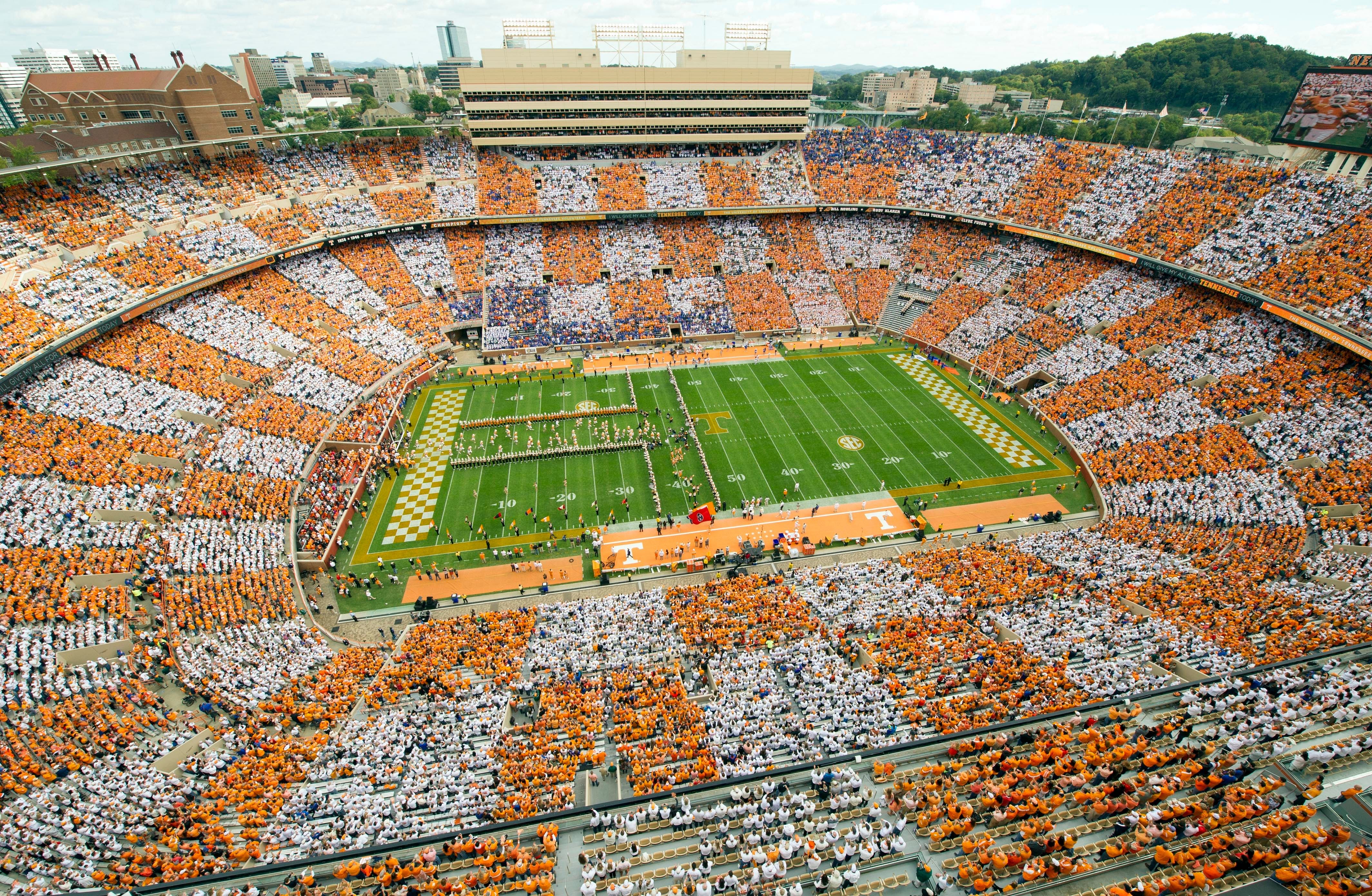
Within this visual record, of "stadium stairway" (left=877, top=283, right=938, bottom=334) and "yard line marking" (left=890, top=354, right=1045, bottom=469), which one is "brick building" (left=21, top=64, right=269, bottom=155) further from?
"yard line marking" (left=890, top=354, right=1045, bottom=469)

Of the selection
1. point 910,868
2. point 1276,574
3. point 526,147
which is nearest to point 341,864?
point 910,868

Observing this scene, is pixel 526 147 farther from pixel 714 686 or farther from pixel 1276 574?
pixel 1276 574

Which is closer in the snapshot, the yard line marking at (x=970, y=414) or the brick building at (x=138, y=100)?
the yard line marking at (x=970, y=414)

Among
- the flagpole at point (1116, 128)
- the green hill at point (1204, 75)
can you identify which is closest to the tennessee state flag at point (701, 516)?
the flagpole at point (1116, 128)

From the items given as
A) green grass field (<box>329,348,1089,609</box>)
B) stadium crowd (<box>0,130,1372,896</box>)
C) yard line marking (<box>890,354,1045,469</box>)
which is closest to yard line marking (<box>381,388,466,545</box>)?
green grass field (<box>329,348,1089,609</box>)

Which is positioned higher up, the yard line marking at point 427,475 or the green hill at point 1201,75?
the green hill at point 1201,75

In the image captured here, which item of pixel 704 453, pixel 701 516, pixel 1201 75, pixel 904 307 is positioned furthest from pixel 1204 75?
pixel 701 516

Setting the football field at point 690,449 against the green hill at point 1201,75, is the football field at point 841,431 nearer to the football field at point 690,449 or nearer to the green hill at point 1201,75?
the football field at point 690,449
